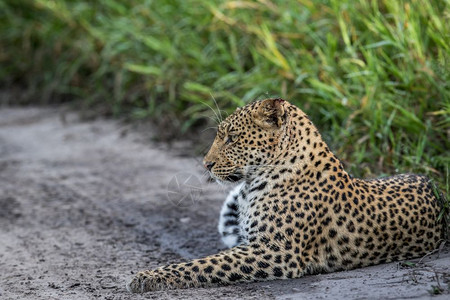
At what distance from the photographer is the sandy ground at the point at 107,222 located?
13.1 feet

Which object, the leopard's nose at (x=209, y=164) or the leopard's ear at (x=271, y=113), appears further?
the leopard's nose at (x=209, y=164)

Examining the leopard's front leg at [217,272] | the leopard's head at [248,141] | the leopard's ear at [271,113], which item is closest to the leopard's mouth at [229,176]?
the leopard's head at [248,141]

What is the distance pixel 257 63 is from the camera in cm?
746

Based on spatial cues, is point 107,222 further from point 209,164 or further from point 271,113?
point 271,113

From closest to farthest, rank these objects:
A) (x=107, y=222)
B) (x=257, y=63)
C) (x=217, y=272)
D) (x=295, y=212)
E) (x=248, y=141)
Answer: (x=217, y=272) → (x=295, y=212) → (x=248, y=141) → (x=107, y=222) → (x=257, y=63)

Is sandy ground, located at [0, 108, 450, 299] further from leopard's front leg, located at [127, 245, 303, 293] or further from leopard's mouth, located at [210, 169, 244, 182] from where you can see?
leopard's mouth, located at [210, 169, 244, 182]

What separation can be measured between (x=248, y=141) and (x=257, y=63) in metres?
3.19

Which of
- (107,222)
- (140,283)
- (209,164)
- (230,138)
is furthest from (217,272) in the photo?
(107,222)

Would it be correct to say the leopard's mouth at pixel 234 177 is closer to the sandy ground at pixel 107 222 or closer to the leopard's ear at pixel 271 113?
the leopard's ear at pixel 271 113

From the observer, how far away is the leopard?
4090 mm

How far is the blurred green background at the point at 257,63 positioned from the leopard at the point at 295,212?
1.16 m

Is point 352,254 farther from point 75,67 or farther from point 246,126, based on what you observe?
point 75,67

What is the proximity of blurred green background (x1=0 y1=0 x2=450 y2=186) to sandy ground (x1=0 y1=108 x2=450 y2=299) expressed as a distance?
622 millimetres

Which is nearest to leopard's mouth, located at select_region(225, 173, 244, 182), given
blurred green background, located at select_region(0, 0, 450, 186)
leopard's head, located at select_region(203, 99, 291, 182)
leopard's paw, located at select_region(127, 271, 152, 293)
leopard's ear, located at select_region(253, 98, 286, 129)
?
leopard's head, located at select_region(203, 99, 291, 182)
